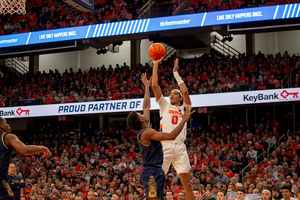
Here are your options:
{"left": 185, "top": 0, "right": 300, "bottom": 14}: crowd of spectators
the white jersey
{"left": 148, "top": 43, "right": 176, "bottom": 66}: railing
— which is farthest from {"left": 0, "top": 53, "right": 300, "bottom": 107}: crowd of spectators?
the white jersey

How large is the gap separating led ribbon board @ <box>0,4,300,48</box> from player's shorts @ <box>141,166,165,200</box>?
14380mm

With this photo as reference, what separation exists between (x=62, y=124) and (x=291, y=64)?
A: 1577 cm

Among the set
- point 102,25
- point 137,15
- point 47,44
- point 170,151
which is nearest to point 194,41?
point 137,15

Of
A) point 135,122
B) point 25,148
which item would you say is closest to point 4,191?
point 25,148

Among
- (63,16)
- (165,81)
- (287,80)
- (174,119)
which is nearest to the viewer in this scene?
(174,119)

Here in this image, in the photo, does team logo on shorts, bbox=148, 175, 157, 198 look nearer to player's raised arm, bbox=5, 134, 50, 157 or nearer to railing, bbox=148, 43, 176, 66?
player's raised arm, bbox=5, 134, 50, 157

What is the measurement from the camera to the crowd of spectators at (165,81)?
1742cm

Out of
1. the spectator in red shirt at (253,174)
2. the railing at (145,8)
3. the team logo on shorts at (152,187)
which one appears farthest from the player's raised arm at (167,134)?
the railing at (145,8)

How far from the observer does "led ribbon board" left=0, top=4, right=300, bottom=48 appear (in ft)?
57.8

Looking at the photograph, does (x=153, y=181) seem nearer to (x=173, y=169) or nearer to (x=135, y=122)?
(x=135, y=122)

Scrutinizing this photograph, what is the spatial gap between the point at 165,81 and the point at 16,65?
15.8 meters

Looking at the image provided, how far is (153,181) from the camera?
5.16 m

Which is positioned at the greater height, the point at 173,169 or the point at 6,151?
the point at 6,151

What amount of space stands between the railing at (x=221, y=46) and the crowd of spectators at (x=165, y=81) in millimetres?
4758
